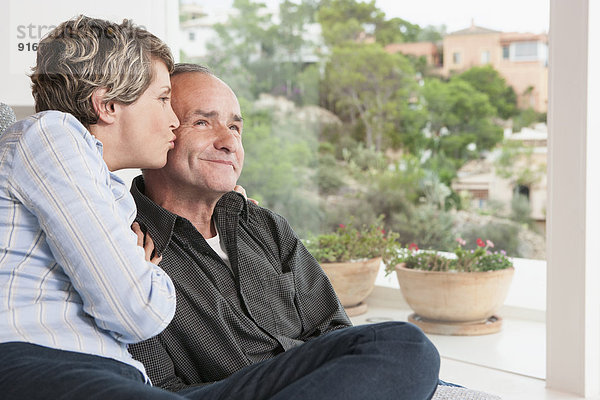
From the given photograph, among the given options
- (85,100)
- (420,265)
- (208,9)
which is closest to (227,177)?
(85,100)

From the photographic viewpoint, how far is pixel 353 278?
4039mm

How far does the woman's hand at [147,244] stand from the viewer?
1.49 m

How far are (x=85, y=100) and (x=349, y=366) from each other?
742 mm

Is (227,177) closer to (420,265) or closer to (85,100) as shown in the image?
(85,100)

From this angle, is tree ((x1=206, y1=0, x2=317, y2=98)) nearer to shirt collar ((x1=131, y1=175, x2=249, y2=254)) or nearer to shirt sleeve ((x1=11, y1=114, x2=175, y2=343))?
shirt collar ((x1=131, y1=175, x2=249, y2=254))

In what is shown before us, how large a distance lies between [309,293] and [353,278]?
2244 mm

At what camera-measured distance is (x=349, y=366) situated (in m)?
1.26

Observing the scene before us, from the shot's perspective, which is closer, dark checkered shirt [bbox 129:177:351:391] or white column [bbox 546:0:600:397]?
dark checkered shirt [bbox 129:177:351:391]

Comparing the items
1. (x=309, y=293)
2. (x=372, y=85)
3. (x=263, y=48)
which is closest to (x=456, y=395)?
(x=309, y=293)

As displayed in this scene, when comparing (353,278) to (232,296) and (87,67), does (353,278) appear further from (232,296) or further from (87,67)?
(87,67)

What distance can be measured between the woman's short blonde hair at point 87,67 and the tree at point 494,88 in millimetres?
2747

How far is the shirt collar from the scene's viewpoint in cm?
165

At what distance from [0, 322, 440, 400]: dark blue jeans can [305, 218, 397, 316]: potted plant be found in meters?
2.58

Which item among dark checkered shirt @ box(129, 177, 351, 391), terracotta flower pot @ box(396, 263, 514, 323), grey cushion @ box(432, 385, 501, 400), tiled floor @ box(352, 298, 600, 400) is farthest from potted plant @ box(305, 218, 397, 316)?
grey cushion @ box(432, 385, 501, 400)
